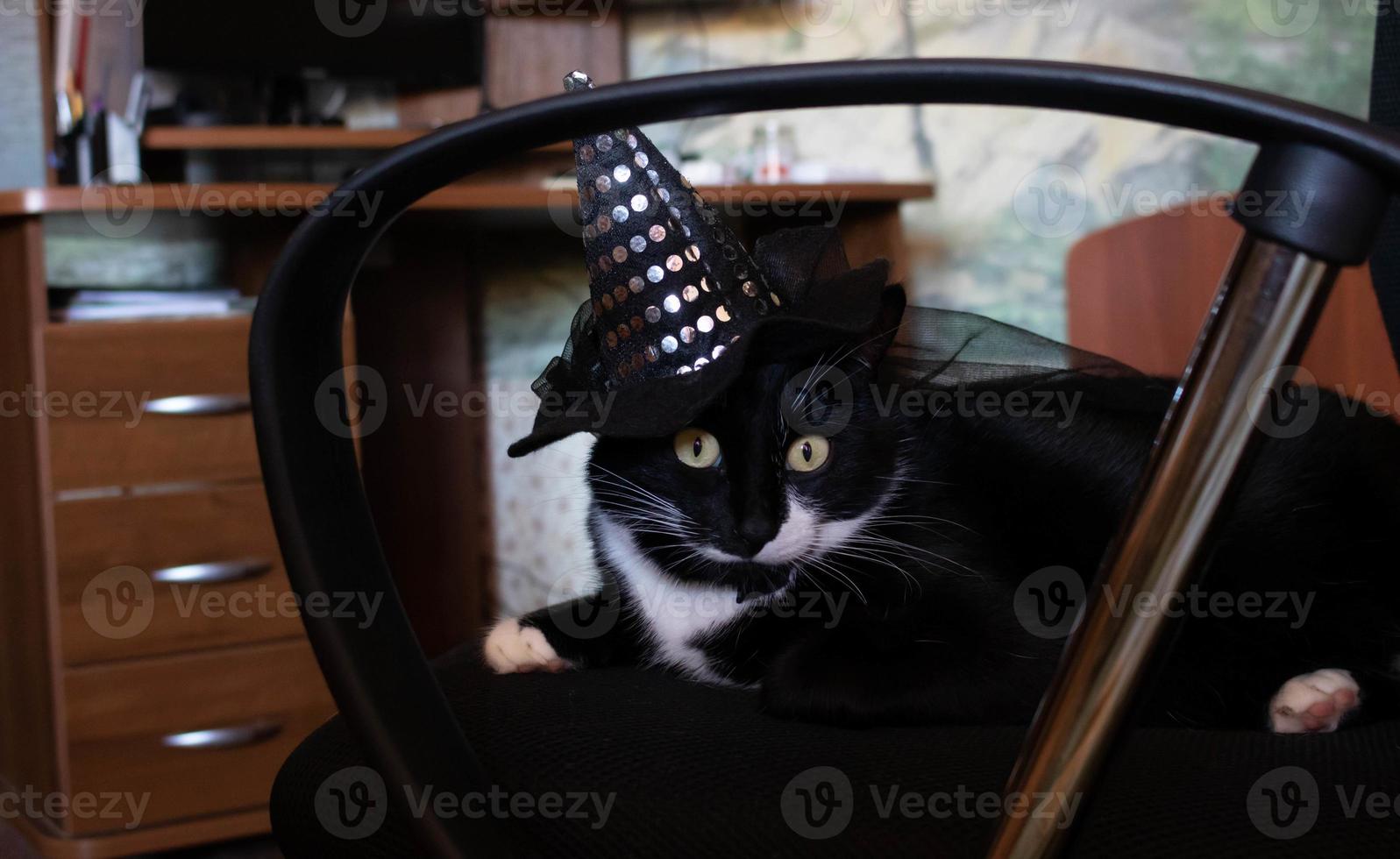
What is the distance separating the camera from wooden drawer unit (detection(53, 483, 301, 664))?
1.48 m

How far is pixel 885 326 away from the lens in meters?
0.68

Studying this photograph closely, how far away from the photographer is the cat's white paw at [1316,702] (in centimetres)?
59

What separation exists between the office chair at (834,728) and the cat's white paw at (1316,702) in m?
0.04

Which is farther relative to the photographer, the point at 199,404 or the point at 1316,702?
the point at 199,404

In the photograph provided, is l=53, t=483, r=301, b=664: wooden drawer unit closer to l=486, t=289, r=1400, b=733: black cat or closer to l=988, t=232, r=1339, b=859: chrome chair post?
l=486, t=289, r=1400, b=733: black cat

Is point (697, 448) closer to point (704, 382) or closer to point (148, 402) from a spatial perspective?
point (704, 382)

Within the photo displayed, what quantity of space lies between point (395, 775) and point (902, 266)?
173cm

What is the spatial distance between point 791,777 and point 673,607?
31 centimetres

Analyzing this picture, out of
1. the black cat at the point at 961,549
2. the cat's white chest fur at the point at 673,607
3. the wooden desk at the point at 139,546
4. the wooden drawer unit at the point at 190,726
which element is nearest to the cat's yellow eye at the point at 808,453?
the black cat at the point at 961,549

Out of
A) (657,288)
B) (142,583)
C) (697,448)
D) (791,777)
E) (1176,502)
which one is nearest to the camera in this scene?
(1176,502)

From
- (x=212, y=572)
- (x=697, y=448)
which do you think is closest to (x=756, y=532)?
(x=697, y=448)

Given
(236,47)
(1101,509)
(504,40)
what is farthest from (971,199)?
(1101,509)

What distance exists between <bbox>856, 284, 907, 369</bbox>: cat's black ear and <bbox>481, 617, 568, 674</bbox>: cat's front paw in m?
0.28

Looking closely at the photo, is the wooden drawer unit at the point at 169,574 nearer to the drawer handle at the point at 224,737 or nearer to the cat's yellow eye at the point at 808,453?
the drawer handle at the point at 224,737
